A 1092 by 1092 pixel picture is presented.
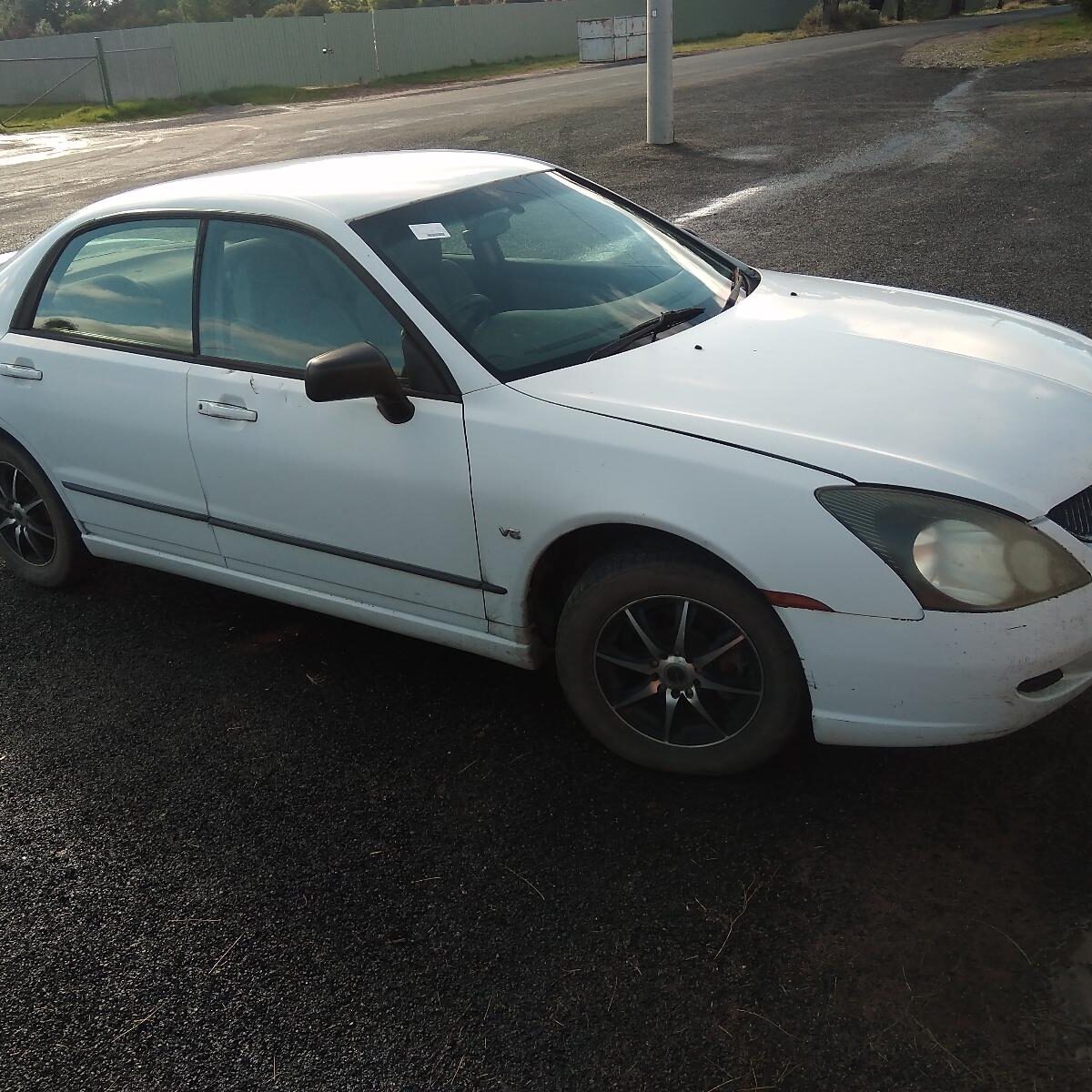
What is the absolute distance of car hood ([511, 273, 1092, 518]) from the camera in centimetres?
266

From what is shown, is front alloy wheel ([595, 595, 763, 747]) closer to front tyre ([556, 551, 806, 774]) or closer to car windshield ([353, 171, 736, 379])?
front tyre ([556, 551, 806, 774])

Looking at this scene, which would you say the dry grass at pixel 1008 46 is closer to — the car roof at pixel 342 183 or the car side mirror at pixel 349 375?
the car roof at pixel 342 183

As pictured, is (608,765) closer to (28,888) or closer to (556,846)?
(556,846)

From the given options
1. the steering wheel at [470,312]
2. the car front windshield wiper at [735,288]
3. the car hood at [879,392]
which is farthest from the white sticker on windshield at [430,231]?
the car front windshield wiper at [735,288]

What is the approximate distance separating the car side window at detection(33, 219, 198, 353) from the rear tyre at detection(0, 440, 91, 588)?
575mm

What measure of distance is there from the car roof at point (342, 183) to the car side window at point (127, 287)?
0.10 metres

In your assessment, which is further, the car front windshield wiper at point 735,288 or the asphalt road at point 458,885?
the car front windshield wiper at point 735,288

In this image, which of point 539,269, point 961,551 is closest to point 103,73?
point 539,269

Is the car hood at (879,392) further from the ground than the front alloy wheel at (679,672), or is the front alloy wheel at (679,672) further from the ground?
the car hood at (879,392)

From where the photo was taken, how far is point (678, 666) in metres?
2.93

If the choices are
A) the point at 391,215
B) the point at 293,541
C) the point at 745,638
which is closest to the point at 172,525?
the point at 293,541

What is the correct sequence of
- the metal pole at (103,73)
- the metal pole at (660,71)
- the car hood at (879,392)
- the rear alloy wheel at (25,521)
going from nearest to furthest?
the car hood at (879,392), the rear alloy wheel at (25,521), the metal pole at (660,71), the metal pole at (103,73)

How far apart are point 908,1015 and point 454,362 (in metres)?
1.98

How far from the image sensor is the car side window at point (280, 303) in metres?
3.31
